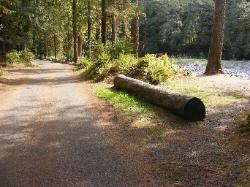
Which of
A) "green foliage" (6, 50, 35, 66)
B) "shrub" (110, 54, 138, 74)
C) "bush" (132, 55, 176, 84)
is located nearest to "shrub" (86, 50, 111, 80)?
"shrub" (110, 54, 138, 74)

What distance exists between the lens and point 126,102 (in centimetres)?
1423

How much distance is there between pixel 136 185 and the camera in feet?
23.1

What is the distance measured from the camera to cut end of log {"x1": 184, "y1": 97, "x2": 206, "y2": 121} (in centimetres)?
1095

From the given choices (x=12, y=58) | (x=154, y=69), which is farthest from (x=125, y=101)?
(x=12, y=58)

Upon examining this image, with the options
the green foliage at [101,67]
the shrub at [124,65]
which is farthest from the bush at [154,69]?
the green foliage at [101,67]

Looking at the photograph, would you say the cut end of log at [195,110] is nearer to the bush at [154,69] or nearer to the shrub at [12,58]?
the bush at [154,69]

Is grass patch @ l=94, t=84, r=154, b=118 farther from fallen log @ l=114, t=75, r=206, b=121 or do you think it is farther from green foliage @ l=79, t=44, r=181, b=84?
green foliage @ l=79, t=44, r=181, b=84

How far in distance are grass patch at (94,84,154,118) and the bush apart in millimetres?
2136

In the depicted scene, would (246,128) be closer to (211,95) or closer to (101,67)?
(211,95)

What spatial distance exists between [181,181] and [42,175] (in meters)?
2.47

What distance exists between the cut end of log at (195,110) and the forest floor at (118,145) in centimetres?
18

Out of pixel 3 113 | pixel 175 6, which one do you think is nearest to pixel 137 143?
pixel 3 113

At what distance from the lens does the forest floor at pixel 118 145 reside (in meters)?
7.38

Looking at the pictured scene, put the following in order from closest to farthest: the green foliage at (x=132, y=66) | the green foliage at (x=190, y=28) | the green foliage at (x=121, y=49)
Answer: the green foliage at (x=132, y=66) < the green foliage at (x=121, y=49) < the green foliage at (x=190, y=28)
